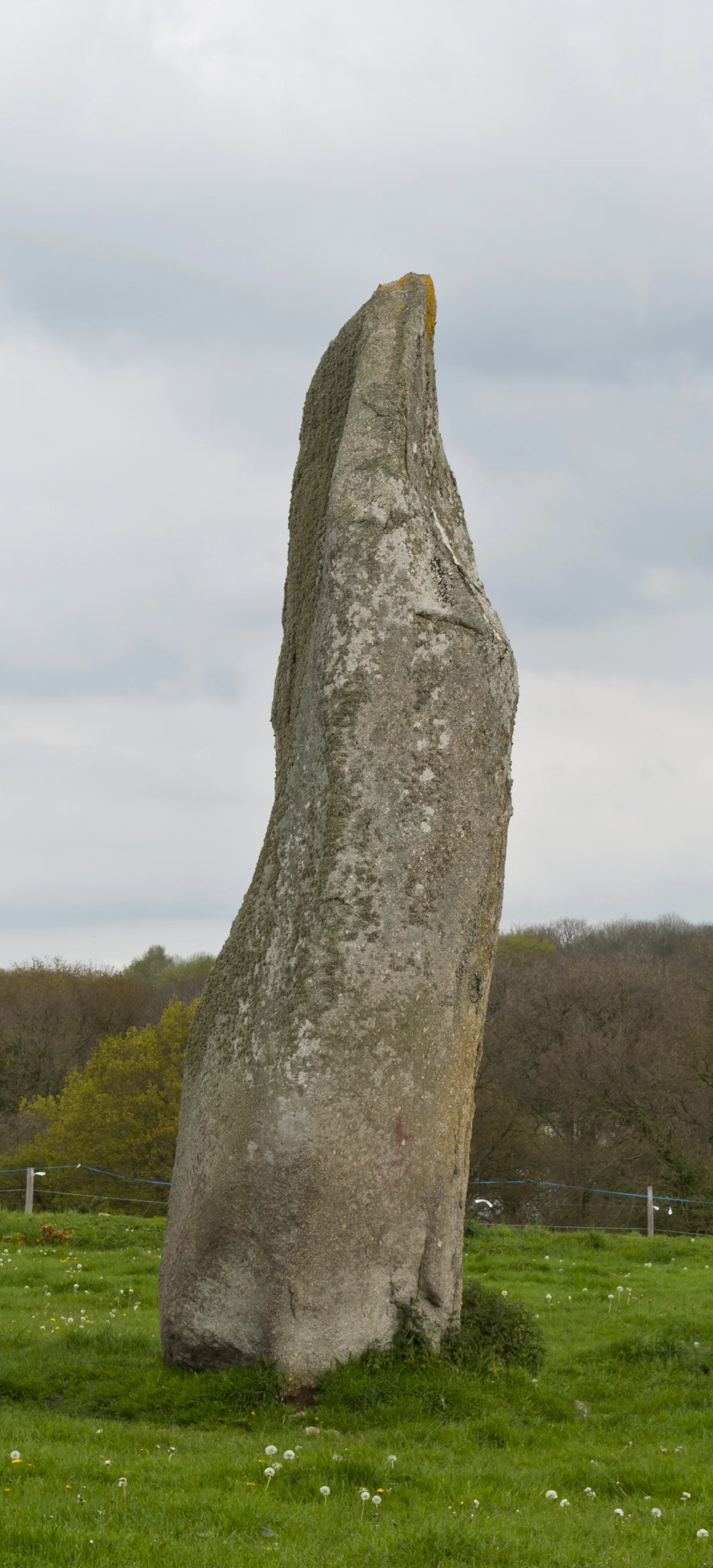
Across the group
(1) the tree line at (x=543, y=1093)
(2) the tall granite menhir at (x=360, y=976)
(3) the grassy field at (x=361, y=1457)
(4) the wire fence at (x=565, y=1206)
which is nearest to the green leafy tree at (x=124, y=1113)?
(1) the tree line at (x=543, y=1093)

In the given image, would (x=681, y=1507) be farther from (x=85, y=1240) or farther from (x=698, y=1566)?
(x=85, y=1240)

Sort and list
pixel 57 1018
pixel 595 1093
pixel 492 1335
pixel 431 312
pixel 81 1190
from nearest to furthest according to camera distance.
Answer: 1. pixel 492 1335
2. pixel 431 312
3. pixel 81 1190
4. pixel 595 1093
5. pixel 57 1018

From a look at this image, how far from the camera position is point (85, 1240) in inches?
665

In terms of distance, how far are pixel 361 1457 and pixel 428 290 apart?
802cm

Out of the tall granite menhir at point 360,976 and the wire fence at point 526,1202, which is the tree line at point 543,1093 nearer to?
the wire fence at point 526,1202

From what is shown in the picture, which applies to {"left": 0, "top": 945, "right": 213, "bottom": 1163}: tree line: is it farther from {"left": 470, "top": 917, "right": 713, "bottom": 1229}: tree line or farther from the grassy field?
the grassy field

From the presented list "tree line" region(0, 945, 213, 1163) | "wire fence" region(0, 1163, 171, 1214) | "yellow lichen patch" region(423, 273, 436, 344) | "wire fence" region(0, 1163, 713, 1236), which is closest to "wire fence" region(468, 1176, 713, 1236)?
"wire fence" region(0, 1163, 713, 1236)

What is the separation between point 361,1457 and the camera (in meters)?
6.54

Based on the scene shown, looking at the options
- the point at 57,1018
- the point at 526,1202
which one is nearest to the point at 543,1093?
the point at 526,1202

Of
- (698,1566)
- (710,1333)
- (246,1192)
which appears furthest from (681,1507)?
(710,1333)

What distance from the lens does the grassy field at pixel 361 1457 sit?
5375mm

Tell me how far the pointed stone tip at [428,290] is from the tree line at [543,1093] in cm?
2305

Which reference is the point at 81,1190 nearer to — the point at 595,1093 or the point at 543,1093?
the point at 543,1093

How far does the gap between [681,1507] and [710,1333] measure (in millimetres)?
4489
